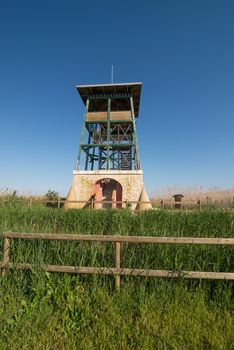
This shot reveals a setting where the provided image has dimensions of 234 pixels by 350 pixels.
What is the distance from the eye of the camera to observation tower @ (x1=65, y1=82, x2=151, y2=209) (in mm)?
18531

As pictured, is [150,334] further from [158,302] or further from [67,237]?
[67,237]

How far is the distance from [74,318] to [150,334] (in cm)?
92

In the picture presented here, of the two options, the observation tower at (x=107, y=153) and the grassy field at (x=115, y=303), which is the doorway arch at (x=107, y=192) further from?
the grassy field at (x=115, y=303)

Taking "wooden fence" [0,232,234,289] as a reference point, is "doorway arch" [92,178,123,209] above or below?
above

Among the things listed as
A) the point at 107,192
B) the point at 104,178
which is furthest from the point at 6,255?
the point at 107,192

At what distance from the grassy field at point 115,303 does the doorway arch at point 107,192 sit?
51.8 feet

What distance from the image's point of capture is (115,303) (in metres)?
2.95

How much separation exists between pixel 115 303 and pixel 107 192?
61.6 feet

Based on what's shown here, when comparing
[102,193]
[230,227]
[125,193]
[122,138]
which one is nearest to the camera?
[230,227]

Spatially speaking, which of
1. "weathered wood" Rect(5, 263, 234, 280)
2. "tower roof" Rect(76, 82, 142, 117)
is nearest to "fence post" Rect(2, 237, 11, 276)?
"weathered wood" Rect(5, 263, 234, 280)

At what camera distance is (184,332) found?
2463 mm

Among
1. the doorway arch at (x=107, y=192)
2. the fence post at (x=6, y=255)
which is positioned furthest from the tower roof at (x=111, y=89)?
the fence post at (x=6, y=255)

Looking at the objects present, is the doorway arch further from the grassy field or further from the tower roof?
the grassy field

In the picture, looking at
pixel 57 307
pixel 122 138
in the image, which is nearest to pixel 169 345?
pixel 57 307
